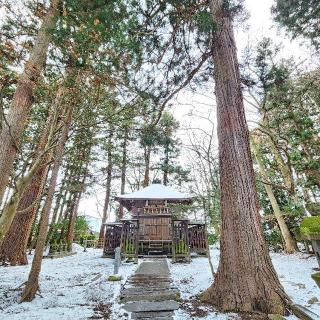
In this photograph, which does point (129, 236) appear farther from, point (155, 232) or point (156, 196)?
point (156, 196)

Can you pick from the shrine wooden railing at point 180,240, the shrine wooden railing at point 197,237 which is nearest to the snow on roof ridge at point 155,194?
the shrine wooden railing at point 197,237

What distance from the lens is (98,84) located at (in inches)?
243

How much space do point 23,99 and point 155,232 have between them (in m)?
10.6

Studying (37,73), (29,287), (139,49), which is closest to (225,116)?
(139,49)

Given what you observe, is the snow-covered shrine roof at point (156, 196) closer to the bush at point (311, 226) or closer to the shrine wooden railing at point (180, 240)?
the shrine wooden railing at point (180, 240)

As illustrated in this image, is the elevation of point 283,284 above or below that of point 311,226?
below

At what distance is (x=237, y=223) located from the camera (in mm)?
4500

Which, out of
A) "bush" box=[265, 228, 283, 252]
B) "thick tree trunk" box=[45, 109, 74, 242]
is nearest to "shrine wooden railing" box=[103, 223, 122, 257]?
"thick tree trunk" box=[45, 109, 74, 242]

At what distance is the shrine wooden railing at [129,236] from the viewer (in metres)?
10.9

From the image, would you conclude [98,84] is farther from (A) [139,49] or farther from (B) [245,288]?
(B) [245,288]

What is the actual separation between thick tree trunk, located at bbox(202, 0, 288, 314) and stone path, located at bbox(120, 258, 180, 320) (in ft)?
2.50

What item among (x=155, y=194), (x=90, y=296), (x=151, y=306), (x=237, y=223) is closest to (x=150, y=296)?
(x=151, y=306)

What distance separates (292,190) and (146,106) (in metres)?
5.97

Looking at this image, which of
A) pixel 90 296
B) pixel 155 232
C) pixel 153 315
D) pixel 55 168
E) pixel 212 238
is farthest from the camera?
pixel 212 238
